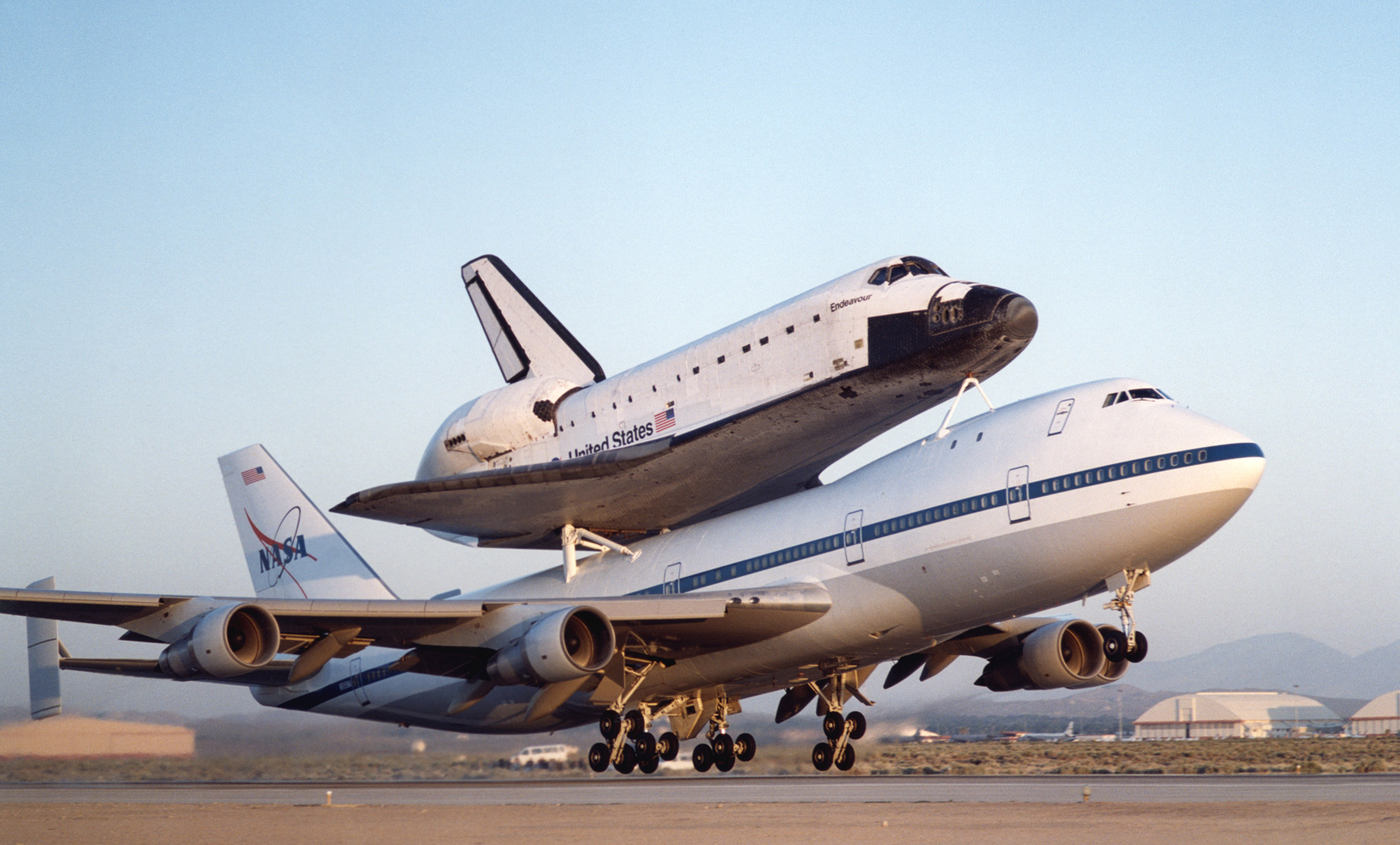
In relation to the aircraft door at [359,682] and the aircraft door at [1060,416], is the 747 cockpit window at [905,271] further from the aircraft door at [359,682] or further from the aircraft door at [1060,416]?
the aircraft door at [359,682]

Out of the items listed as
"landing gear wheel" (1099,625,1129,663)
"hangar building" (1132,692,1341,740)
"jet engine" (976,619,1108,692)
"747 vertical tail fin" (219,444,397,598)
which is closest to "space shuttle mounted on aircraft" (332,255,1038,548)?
"landing gear wheel" (1099,625,1129,663)

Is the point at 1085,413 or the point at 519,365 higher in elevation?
the point at 519,365

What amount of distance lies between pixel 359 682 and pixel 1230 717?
58214 millimetres

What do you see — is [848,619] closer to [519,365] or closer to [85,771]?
[519,365]

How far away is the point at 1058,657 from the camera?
96.4 ft

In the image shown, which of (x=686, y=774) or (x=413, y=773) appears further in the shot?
(x=686, y=774)

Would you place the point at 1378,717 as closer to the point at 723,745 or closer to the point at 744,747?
the point at 744,747

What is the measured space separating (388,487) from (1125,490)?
1537 cm

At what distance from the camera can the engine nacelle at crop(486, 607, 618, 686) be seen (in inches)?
919

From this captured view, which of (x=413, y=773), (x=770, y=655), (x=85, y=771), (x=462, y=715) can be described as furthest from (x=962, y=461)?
(x=85, y=771)

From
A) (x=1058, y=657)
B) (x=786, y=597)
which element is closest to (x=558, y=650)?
(x=786, y=597)

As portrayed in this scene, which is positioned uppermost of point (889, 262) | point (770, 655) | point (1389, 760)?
point (889, 262)

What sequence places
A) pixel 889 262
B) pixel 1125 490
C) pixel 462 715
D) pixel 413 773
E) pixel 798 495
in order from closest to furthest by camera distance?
pixel 1125 490
pixel 889 262
pixel 798 495
pixel 462 715
pixel 413 773

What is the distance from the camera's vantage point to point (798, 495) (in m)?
27.6
